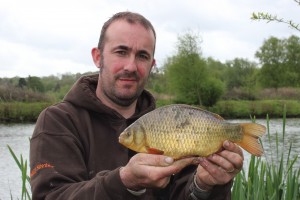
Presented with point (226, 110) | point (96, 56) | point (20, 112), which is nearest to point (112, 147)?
point (96, 56)

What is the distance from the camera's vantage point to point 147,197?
2.80 metres

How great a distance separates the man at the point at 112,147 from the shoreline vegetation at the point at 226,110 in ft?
93.5

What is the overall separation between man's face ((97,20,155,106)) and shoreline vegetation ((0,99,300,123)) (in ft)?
93.5

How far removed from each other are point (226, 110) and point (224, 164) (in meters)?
35.2

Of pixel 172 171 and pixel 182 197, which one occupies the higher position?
pixel 172 171

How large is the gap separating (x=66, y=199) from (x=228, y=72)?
62.9 meters

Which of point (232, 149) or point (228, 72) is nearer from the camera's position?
point (232, 149)

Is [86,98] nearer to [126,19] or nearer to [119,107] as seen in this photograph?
[119,107]

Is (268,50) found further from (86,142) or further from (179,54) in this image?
(86,142)

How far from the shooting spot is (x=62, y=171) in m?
2.41

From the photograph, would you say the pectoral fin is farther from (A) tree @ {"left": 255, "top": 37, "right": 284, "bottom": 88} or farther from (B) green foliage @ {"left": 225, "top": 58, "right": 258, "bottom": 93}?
(B) green foliage @ {"left": 225, "top": 58, "right": 258, "bottom": 93}

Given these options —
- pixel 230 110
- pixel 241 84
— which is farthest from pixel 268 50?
pixel 230 110

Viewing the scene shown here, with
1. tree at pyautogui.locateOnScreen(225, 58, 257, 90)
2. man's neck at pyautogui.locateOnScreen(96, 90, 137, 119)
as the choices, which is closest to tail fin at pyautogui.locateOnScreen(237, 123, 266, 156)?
man's neck at pyautogui.locateOnScreen(96, 90, 137, 119)

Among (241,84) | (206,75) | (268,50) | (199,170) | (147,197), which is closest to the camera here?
(199,170)
